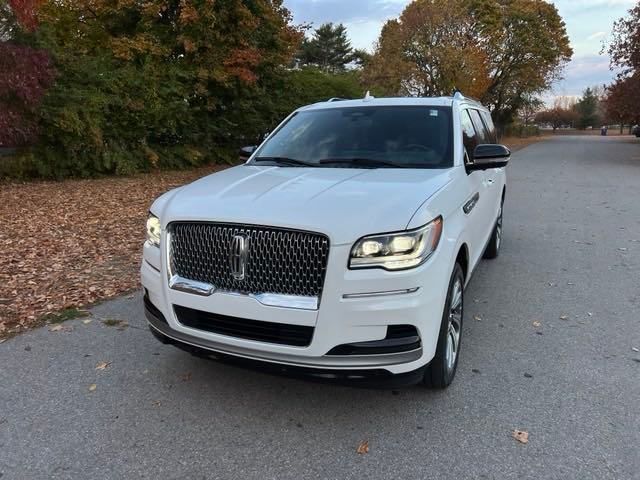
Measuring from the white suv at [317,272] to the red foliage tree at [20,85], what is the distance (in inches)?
371

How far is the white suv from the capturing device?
275 cm

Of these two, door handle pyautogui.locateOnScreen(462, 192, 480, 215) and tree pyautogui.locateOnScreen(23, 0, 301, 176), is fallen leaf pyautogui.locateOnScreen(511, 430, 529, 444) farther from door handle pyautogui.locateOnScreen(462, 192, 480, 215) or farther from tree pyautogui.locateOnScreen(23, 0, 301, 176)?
tree pyautogui.locateOnScreen(23, 0, 301, 176)

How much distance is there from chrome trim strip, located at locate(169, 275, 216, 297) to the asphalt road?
77 cm

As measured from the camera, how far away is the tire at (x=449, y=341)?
3133 mm

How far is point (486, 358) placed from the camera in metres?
3.95

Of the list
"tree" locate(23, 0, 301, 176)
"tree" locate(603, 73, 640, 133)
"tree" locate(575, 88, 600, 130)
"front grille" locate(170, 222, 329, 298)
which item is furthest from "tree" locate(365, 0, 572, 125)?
"tree" locate(575, 88, 600, 130)

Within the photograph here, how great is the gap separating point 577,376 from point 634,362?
0.56 m

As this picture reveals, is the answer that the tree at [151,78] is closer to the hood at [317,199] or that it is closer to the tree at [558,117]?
the hood at [317,199]

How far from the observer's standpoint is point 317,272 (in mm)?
2783

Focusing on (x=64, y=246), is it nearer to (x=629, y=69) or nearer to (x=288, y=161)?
(x=288, y=161)

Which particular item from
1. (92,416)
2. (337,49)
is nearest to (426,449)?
(92,416)

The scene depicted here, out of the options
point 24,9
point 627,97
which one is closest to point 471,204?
point 24,9

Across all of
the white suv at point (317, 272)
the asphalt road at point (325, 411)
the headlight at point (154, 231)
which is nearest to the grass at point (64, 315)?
the asphalt road at point (325, 411)

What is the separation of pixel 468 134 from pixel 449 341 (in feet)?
6.76
